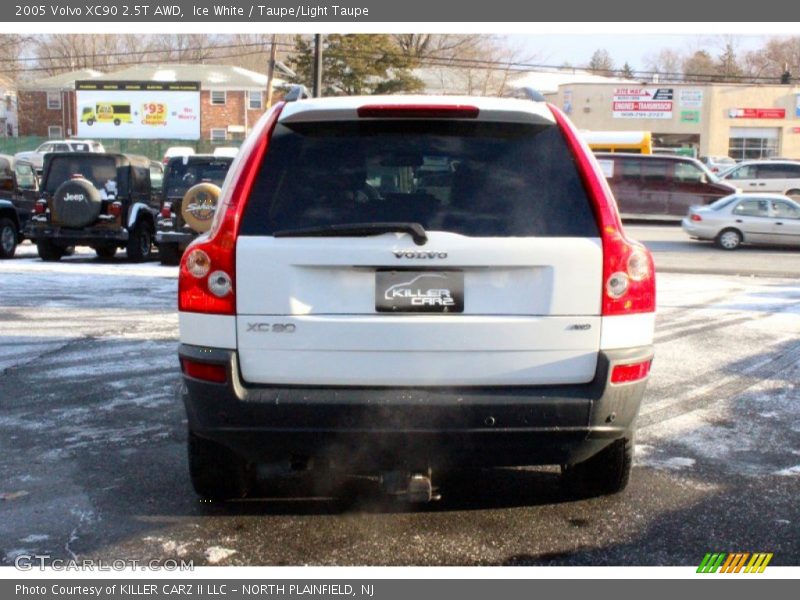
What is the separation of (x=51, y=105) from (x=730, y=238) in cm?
5614

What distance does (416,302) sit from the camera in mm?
3908

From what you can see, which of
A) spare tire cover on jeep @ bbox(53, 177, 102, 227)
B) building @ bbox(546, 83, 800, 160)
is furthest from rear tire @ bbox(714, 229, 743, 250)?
building @ bbox(546, 83, 800, 160)

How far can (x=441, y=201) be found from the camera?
4.01 m

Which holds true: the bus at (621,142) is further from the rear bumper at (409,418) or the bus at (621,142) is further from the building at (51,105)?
the building at (51,105)

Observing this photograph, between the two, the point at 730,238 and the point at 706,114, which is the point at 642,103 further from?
the point at 730,238

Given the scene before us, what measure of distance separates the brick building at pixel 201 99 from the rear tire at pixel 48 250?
151ft

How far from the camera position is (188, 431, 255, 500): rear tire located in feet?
14.7

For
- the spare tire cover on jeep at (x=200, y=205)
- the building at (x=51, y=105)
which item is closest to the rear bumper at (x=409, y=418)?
the spare tire cover on jeep at (x=200, y=205)

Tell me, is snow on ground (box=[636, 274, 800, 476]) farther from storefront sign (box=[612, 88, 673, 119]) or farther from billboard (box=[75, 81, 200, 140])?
billboard (box=[75, 81, 200, 140])

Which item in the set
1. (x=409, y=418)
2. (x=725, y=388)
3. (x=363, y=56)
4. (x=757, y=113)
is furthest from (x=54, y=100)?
(x=409, y=418)

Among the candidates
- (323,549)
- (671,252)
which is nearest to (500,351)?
(323,549)

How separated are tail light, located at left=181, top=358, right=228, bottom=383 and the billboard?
58.4m

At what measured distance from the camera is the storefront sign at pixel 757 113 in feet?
184

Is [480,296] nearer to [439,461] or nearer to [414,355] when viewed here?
[414,355]
